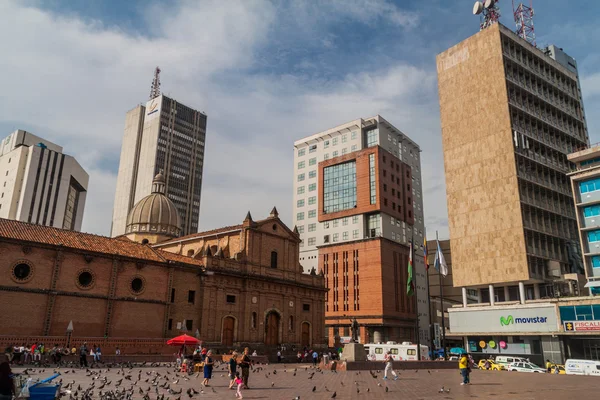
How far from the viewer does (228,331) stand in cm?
5147

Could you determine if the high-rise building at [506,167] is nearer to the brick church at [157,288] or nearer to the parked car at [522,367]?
the parked car at [522,367]

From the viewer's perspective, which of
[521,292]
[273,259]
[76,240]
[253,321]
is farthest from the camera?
[273,259]

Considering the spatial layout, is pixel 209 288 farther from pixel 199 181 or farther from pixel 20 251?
pixel 199 181

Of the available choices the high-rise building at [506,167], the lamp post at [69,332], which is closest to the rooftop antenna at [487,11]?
the high-rise building at [506,167]

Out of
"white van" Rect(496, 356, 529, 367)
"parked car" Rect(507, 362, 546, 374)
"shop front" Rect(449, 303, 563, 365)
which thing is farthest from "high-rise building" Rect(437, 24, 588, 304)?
"parked car" Rect(507, 362, 546, 374)

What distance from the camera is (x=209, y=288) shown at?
165 feet

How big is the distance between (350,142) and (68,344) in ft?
228

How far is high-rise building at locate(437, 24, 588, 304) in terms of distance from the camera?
5638cm

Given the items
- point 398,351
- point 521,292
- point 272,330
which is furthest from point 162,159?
point 521,292

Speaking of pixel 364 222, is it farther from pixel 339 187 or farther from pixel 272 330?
pixel 272 330

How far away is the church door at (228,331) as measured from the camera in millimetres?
50781

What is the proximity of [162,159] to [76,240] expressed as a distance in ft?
270

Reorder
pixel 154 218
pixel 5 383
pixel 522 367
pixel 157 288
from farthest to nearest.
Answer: pixel 154 218 < pixel 157 288 < pixel 522 367 < pixel 5 383

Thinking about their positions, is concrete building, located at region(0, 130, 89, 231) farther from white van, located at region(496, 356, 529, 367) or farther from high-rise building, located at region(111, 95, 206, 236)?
white van, located at region(496, 356, 529, 367)
